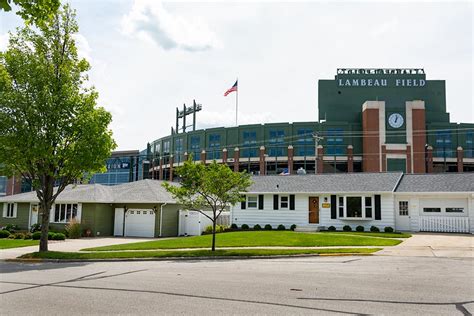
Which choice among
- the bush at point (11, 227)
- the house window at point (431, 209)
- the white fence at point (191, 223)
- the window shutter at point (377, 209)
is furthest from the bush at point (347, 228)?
the bush at point (11, 227)

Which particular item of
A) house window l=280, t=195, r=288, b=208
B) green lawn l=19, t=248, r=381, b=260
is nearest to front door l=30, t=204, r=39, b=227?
green lawn l=19, t=248, r=381, b=260

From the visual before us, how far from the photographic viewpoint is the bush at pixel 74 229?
105ft

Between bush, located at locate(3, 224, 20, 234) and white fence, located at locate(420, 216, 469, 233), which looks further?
bush, located at locate(3, 224, 20, 234)

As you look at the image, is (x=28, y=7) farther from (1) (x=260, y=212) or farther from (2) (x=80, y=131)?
(1) (x=260, y=212)

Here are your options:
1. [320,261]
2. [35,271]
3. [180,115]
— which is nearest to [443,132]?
[180,115]

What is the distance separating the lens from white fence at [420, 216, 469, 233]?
99.0ft

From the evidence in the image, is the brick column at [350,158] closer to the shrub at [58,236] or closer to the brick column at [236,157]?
the brick column at [236,157]

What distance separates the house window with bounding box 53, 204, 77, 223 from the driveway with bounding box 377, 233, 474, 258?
2322cm

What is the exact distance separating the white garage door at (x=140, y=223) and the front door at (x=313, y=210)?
1185 centimetres

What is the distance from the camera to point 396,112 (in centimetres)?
7750

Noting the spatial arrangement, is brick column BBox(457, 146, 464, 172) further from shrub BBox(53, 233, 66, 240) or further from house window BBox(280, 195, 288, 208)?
shrub BBox(53, 233, 66, 240)

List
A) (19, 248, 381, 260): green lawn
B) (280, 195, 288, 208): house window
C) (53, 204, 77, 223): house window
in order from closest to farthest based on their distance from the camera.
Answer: (19, 248, 381, 260): green lawn < (53, 204, 77, 223): house window < (280, 195, 288, 208): house window

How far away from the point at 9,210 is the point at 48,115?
2126 centimetres

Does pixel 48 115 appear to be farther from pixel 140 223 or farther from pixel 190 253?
pixel 140 223
